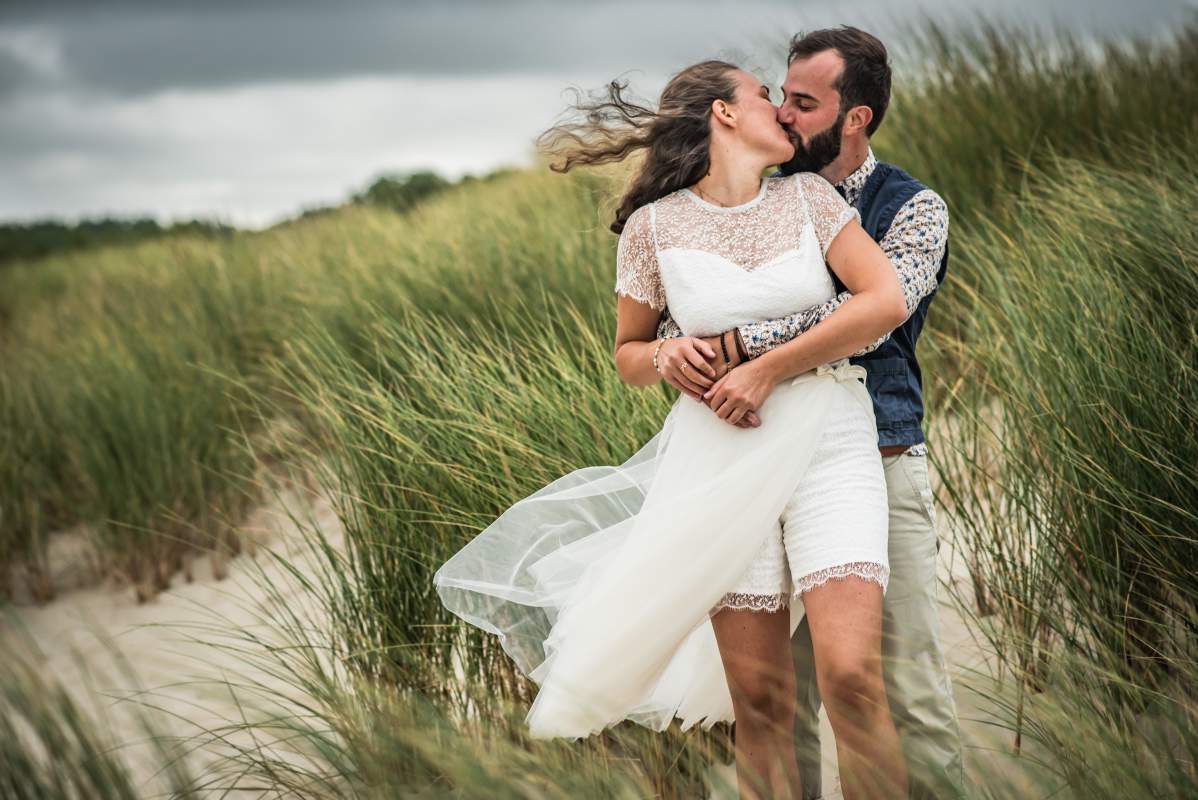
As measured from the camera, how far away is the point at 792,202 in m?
2.00

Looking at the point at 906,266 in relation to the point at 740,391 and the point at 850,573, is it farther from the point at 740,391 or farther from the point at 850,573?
the point at 850,573

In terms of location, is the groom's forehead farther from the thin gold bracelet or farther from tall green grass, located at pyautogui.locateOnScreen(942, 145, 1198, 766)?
tall green grass, located at pyautogui.locateOnScreen(942, 145, 1198, 766)

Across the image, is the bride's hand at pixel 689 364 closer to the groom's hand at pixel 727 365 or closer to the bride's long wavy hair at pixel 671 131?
the groom's hand at pixel 727 365

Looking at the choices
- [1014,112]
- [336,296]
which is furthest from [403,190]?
[1014,112]

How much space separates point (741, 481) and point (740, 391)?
0.17m

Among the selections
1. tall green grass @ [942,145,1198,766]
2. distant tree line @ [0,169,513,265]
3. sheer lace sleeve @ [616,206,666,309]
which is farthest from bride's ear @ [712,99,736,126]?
distant tree line @ [0,169,513,265]

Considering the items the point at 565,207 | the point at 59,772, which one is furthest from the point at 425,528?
the point at 565,207

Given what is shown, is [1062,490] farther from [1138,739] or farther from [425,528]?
[425,528]

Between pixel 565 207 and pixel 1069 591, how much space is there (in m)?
4.61

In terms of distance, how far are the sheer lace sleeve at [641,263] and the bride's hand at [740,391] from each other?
280 millimetres

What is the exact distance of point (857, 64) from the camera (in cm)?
213

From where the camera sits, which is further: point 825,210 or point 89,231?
point 89,231

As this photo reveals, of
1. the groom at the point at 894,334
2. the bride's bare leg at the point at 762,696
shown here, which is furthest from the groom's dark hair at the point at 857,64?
the bride's bare leg at the point at 762,696

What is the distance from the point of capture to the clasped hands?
1.90 m
